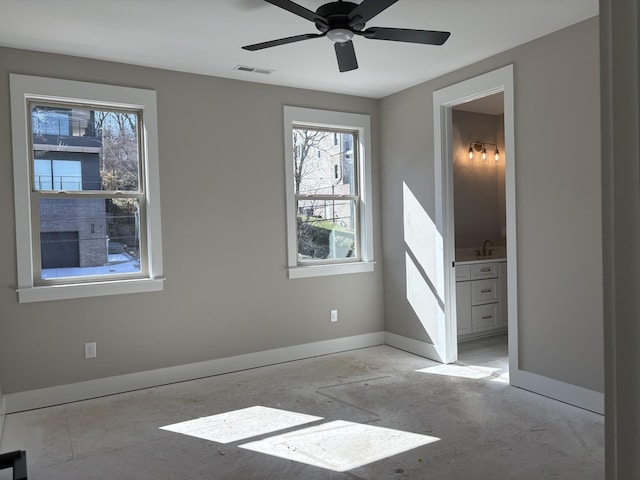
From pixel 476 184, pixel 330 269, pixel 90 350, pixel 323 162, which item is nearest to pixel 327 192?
pixel 323 162

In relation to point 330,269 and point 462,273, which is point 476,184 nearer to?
point 462,273

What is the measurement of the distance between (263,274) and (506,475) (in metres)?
2.72

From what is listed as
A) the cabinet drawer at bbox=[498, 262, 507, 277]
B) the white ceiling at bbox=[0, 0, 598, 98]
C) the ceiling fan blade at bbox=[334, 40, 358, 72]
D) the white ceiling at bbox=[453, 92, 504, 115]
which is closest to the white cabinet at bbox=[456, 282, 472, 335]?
the cabinet drawer at bbox=[498, 262, 507, 277]

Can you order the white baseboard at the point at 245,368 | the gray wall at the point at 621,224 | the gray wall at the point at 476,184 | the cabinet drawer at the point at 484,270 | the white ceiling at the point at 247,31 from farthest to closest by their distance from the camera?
the gray wall at the point at 476,184 → the cabinet drawer at the point at 484,270 → the white baseboard at the point at 245,368 → the white ceiling at the point at 247,31 → the gray wall at the point at 621,224

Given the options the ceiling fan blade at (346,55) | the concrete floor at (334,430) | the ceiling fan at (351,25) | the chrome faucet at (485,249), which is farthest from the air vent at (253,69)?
the chrome faucet at (485,249)

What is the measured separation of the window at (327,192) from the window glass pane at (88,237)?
57.4 inches

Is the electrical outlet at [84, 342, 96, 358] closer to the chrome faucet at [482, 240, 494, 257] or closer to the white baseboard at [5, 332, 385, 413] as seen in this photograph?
the white baseboard at [5, 332, 385, 413]

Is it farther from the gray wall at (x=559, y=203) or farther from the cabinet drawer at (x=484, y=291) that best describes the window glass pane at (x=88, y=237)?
the cabinet drawer at (x=484, y=291)

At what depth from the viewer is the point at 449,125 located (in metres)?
4.57

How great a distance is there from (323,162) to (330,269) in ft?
3.63

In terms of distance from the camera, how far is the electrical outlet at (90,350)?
3.86 metres

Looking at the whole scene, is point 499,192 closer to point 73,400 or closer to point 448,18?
point 448,18

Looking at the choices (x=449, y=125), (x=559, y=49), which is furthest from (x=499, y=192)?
(x=559, y=49)

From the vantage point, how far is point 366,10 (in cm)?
258
